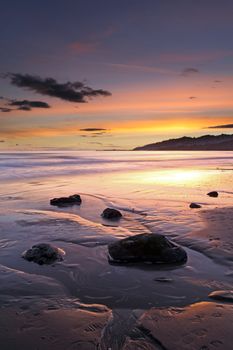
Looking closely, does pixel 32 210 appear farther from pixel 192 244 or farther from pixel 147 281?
pixel 147 281

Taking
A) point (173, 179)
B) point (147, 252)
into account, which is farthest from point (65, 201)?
point (173, 179)

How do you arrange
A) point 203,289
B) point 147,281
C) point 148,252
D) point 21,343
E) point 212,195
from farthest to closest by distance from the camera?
point 212,195 → point 148,252 → point 147,281 → point 203,289 → point 21,343

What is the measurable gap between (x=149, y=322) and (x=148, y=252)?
2320 millimetres

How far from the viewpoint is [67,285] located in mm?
5066

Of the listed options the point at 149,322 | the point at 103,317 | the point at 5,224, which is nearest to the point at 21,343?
the point at 103,317

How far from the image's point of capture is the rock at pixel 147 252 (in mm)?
6164

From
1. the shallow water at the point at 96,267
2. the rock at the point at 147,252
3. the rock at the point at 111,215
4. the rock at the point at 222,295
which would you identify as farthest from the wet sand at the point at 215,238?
the rock at the point at 111,215

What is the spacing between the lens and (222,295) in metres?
4.64

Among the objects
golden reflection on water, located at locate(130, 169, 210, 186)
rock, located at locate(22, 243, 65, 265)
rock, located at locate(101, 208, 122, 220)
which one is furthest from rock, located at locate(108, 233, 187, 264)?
golden reflection on water, located at locate(130, 169, 210, 186)

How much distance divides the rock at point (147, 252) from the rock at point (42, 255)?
40.7 inches

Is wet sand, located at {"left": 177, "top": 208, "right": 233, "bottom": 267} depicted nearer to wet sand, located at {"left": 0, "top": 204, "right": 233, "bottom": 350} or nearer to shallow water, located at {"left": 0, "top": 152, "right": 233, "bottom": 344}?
shallow water, located at {"left": 0, "top": 152, "right": 233, "bottom": 344}

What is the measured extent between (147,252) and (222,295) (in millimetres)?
1867

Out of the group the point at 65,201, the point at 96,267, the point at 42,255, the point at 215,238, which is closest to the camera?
the point at 96,267

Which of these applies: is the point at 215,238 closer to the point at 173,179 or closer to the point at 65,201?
the point at 65,201
